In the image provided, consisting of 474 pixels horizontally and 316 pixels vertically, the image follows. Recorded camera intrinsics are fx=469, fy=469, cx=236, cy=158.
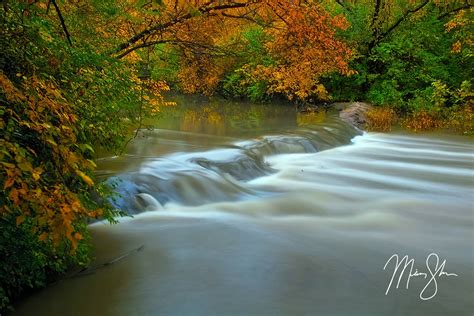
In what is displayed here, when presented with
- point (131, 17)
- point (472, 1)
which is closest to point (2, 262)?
point (131, 17)

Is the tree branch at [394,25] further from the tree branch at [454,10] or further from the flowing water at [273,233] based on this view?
the flowing water at [273,233]

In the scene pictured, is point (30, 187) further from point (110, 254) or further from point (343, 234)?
point (343, 234)

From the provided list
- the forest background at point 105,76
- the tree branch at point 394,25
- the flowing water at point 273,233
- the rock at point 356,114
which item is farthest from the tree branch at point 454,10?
the flowing water at point 273,233

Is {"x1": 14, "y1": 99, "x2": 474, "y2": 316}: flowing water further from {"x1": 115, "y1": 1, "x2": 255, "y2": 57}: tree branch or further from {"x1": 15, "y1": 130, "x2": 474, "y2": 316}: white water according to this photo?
{"x1": 115, "y1": 1, "x2": 255, "y2": 57}: tree branch

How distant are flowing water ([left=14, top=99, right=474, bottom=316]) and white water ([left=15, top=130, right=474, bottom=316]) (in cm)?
2

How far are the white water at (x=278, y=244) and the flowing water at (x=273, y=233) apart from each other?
18mm

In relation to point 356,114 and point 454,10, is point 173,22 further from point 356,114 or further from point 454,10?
Result: point 454,10

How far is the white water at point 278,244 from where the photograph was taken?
4.21 meters

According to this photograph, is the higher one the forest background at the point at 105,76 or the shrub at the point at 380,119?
the forest background at the point at 105,76

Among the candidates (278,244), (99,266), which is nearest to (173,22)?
(278,244)

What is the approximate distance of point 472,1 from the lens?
17125 mm

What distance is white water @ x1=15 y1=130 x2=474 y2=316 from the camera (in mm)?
4215

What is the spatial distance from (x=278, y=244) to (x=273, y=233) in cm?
41

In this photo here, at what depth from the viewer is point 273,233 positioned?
6.10m
